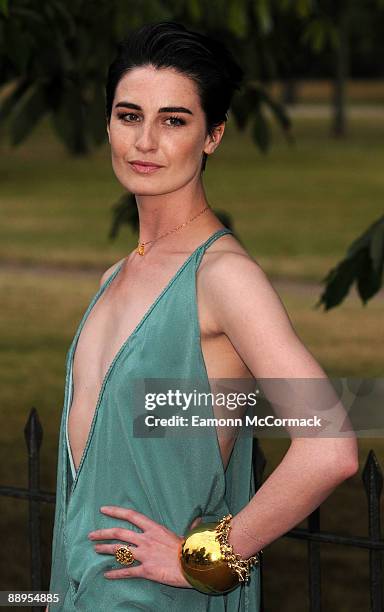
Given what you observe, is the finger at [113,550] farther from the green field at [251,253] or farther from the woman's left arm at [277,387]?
the green field at [251,253]

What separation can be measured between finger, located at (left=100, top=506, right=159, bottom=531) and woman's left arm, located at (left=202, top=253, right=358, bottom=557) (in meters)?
0.16

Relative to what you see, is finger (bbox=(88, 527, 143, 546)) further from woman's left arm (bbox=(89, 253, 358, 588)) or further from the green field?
the green field

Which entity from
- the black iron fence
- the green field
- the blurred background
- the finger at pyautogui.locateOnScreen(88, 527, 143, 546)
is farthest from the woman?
the green field

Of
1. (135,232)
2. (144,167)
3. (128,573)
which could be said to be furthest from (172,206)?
(135,232)

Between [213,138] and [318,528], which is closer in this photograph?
[213,138]

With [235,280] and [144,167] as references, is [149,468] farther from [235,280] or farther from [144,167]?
[144,167]

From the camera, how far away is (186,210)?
8.77 feet

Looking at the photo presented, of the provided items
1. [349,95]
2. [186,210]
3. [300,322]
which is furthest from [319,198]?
[349,95]

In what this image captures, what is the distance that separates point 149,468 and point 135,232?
3811 mm

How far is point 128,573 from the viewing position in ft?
8.36

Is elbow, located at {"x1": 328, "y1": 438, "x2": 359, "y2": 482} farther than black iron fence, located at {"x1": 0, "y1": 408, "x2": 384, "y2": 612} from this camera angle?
No

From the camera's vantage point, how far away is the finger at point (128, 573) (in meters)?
2.53

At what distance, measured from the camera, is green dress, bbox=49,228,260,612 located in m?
2.50

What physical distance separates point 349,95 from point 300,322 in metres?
75.4
